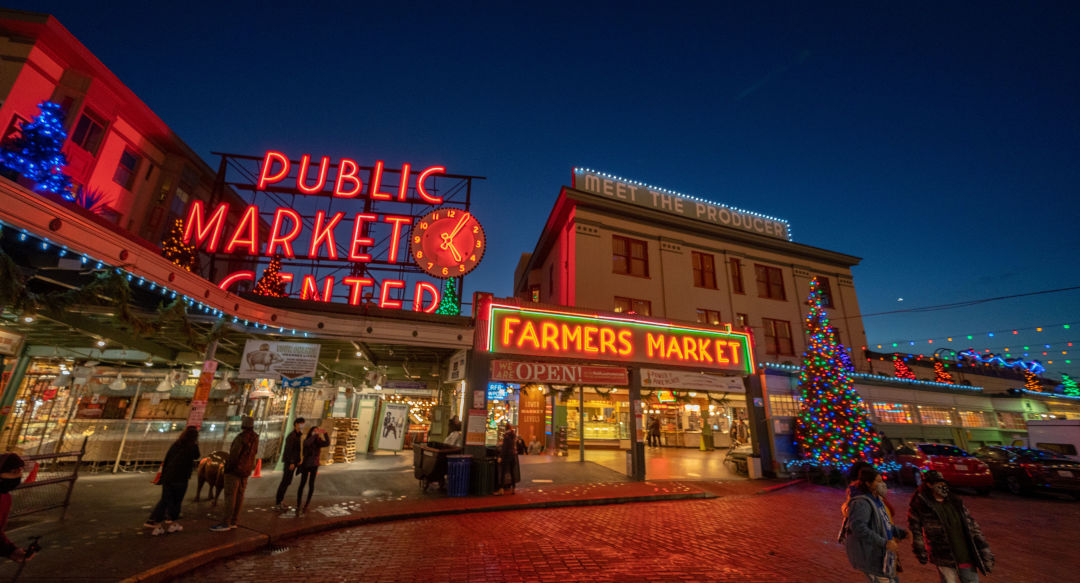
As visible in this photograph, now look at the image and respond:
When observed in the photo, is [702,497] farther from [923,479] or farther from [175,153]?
[175,153]

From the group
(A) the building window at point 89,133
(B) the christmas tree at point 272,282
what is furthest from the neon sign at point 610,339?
(A) the building window at point 89,133

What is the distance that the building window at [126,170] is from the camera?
69.5 ft

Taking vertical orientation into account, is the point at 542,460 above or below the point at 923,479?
below

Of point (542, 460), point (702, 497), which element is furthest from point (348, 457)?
point (702, 497)

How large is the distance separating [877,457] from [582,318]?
532 inches

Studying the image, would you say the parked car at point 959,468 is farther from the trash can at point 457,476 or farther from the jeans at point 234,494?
the jeans at point 234,494

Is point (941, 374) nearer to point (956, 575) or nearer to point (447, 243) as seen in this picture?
point (956, 575)

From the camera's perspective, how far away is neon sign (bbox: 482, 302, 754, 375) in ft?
47.9

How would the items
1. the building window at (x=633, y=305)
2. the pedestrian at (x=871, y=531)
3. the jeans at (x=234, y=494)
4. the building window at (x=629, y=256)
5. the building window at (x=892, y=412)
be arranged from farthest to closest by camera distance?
the building window at (x=892, y=412) → the building window at (x=629, y=256) → the building window at (x=633, y=305) → the jeans at (x=234, y=494) → the pedestrian at (x=871, y=531)

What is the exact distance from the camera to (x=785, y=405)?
1830 cm

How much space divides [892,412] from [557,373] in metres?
21.5

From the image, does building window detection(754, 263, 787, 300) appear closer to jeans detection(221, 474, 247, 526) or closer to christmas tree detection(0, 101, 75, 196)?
jeans detection(221, 474, 247, 526)

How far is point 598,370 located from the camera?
598 inches

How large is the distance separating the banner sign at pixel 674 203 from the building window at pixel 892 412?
34.6ft
